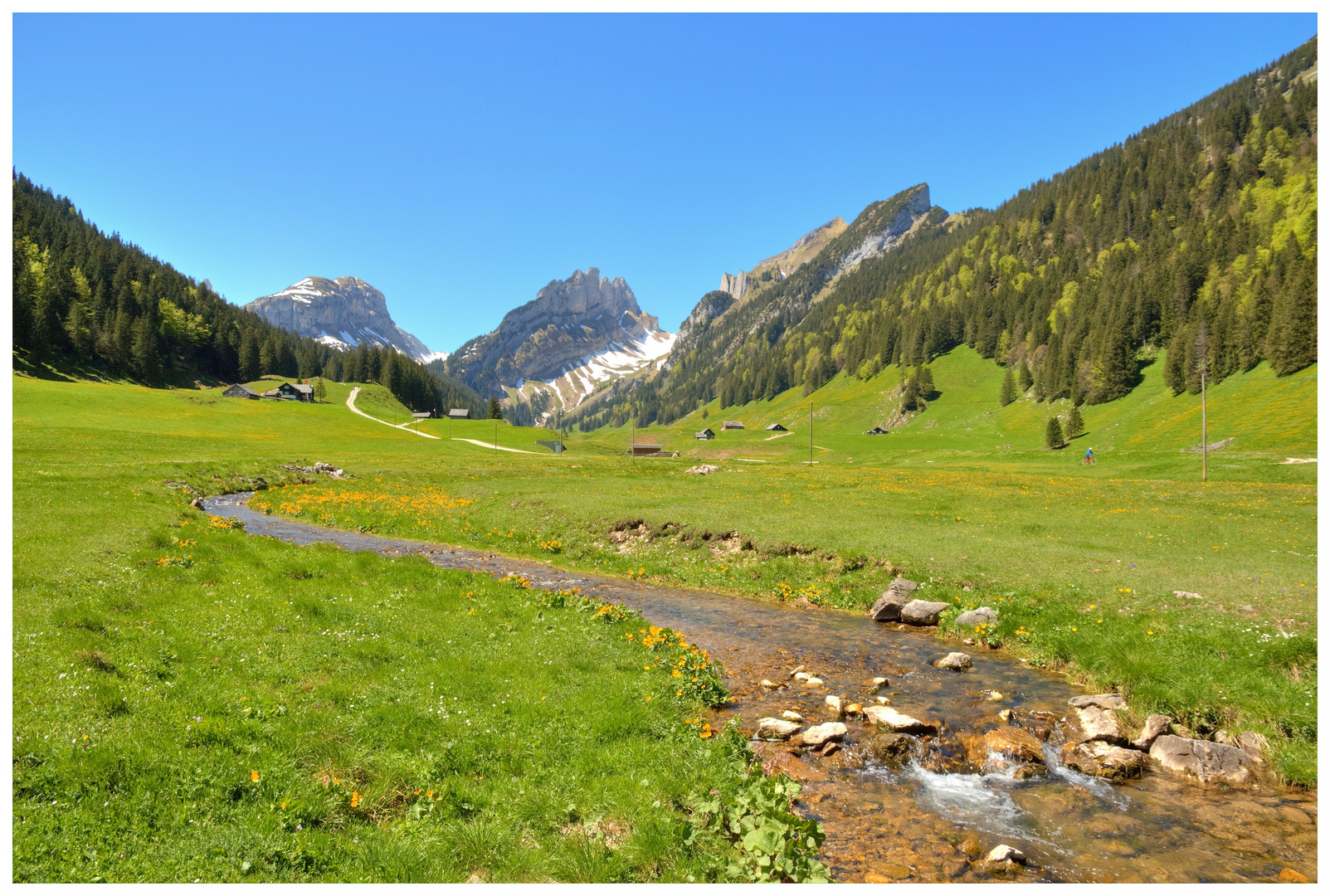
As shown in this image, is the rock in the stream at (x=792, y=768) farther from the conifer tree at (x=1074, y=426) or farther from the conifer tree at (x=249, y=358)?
the conifer tree at (x=249, y=358)

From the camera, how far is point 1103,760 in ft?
36.2

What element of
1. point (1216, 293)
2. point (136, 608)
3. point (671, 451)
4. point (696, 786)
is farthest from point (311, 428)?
point (1216, 293)

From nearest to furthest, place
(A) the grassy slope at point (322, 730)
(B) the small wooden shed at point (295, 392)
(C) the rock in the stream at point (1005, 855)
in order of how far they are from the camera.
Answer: (A) the grassy slope at point (322, 730) → (C) the rock in the stream at point (1005, 855) → (B) the small wooden shed at point (295, 392)

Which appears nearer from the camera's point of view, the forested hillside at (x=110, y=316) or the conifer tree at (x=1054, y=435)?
the conifer tree at (x=1054, y=435)

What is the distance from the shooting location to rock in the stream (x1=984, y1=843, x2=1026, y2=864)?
8320mm

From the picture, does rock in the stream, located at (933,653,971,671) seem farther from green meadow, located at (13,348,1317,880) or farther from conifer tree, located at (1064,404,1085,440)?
conifer tree, located at (1064,404,1085,440)

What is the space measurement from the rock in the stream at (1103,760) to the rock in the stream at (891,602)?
894 centimetres

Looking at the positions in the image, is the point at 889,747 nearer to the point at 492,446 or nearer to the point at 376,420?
the point at 492,446

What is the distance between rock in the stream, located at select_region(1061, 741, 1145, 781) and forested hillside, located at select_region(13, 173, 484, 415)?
183 m

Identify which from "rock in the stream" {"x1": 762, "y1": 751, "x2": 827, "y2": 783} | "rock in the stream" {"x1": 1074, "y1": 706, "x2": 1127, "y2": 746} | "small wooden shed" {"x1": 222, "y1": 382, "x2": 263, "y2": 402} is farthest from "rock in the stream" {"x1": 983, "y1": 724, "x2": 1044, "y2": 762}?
"small wooden shed" {"x1": 222, "y1": 382, "x2": 263, "y2": 402}

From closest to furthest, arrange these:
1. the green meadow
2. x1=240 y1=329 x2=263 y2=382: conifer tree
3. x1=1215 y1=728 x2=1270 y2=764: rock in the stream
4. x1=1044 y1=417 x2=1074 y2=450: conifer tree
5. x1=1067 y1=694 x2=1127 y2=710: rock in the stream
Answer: the green meadow → x1=1215 y1=728 x2=1270 y2=764: rock in the stream → x1=1067 y1=694 x2=1127 y2=710: rock in the stream → x1=1044 y1=417 x2=1074 y2=450: conifer tree → x1=240 y1=329 x2=263 y2=382: conifer tree

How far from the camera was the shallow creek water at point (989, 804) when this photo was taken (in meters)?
8.41

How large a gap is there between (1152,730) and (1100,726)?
2.82ft

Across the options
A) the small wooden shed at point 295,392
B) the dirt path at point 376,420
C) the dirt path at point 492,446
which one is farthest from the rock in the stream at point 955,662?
the small wooden shed at point 295,392
